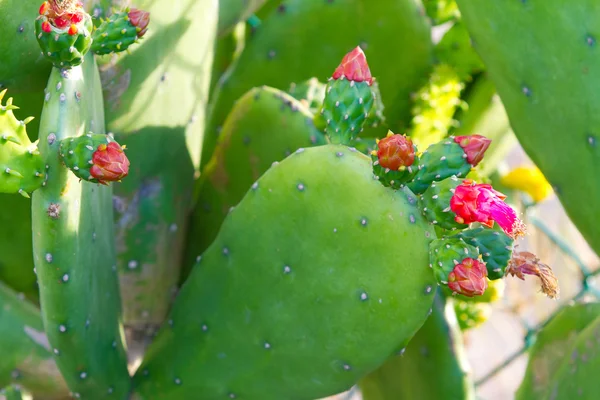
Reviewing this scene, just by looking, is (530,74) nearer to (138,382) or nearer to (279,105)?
(279,105)

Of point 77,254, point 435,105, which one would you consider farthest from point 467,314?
point 77,254

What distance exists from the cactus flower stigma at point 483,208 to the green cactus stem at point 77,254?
1.56 ft

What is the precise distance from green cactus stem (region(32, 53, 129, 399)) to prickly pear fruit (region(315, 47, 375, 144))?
0.33 m

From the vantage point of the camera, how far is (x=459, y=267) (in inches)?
35.1

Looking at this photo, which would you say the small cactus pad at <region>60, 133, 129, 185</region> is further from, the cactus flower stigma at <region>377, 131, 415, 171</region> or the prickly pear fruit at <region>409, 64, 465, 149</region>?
the prickly pear fruit at <region>409, 64, 465, 149</region>

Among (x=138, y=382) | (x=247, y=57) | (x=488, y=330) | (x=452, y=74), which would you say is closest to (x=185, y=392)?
(x=138, y=382)

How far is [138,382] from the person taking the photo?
1307 mm

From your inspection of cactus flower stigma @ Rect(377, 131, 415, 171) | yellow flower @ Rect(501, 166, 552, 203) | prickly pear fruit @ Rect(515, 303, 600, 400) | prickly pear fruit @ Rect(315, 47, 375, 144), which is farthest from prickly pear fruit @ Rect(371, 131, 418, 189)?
yellow flower @ Rect(501, 166, 552, 203)

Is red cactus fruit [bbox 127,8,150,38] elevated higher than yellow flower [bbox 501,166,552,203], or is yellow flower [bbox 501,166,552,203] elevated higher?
red cactus fruit [bbox 127,8,150,38]

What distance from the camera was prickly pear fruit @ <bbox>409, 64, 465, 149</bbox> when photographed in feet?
5.17

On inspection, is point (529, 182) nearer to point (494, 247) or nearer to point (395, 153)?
point (494, 247)

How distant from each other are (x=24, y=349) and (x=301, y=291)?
1.89 ft

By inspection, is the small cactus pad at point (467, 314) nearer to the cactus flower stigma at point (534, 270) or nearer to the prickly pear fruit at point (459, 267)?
the cactus flower stigma at point (534, 270)

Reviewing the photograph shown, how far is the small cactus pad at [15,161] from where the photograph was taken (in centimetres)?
87
